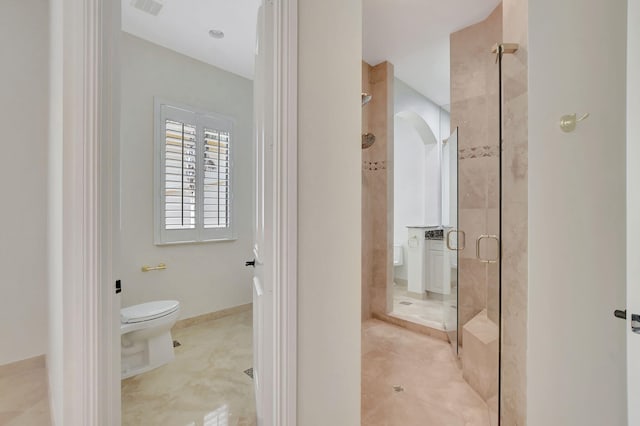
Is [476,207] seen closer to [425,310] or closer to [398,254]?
[425,310]

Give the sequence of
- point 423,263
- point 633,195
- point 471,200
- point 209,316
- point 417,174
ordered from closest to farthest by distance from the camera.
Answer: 1. point 633,195
2. point 471,200
3. point 209,316
4. point 423,263
5. point 417,174

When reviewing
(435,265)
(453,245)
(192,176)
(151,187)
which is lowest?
(435,265)

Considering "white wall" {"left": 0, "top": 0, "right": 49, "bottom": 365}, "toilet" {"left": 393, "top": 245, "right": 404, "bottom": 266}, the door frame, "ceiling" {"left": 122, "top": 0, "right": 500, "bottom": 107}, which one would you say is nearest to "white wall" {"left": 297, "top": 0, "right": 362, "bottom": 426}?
the door frame

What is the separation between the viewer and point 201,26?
2.60 meters

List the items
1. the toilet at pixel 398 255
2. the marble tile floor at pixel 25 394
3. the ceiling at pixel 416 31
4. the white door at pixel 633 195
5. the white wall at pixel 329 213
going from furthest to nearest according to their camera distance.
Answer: the toilet at pixel 398 255 → the ceiling at pixel 416 31 → the marble tile floor at pixel 25 394 → the white wall at pixel 329 213 → the white door at pixel 633 195

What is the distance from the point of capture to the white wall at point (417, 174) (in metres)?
4.67

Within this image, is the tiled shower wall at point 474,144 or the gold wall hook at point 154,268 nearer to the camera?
the tiled shower wall at point 474,144

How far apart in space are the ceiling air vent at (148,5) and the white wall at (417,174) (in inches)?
128

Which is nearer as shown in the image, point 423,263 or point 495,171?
point 495,171

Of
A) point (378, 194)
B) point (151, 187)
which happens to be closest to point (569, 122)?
point (378, 194)

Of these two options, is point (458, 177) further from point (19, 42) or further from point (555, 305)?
point (19, 42)

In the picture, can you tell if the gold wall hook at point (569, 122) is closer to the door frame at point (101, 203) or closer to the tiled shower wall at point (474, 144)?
the door frame at point (101, 203)

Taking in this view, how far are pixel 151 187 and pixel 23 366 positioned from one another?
156 centimetres

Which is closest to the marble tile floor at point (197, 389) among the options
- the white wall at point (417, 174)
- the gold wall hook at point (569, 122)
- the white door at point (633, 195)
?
the white door at point (633, 195)
